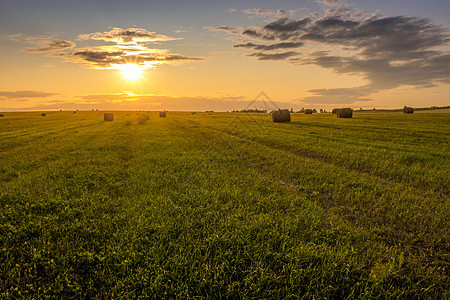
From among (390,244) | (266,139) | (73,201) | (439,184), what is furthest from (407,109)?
(73,201)

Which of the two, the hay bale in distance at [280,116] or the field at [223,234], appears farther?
the hay bale in distance at [280,116]

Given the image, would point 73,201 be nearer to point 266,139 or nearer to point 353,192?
point 353,192

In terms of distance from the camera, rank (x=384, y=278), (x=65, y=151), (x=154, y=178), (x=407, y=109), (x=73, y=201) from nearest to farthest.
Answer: (x=384, y=278) → (x=73, y=201) → (x=154, y=178) → (x=65, y=151) → (x=407, y=109)

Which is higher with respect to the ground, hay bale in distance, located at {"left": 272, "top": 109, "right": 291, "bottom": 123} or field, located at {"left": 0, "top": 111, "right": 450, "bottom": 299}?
hay bale in distance, located at {"left": 272, "top": 109, "right": 291, "bottom": 123}

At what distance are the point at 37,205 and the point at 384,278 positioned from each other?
8.49 metres

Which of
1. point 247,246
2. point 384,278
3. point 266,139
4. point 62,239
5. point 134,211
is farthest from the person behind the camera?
point 266,139

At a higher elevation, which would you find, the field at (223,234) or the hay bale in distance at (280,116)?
the hay bale in distance at (280,116)

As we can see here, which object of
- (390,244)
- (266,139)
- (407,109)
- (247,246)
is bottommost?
(390,244)

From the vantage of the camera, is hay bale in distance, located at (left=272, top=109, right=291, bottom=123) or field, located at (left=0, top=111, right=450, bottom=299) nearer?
field, located at (left=0, top=111, right=450, bottom=299)

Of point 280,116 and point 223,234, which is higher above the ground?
point 280,116

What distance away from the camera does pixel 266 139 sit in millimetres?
20359

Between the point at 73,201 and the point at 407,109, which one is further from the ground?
the point at 407,109

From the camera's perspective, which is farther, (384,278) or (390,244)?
(390,244)

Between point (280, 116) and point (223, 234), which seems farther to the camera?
point (280, 116)
